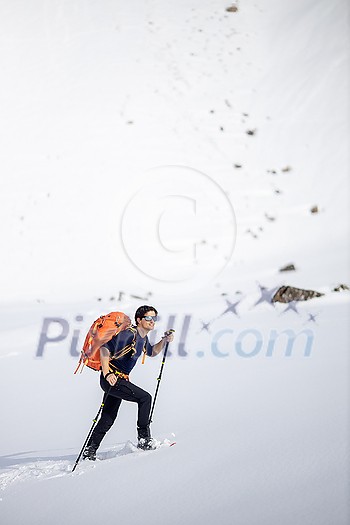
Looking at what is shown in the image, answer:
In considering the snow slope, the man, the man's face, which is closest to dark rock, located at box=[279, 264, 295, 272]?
the snow slope

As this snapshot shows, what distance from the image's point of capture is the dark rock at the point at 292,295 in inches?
436

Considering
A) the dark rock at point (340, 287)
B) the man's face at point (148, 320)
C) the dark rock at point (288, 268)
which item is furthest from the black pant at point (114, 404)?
the dark rock at point (288, 268)

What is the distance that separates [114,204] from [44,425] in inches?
489

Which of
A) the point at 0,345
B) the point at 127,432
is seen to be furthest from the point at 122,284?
the point at 127,432

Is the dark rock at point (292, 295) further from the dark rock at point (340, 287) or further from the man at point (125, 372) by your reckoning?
the man at point (125, 372)

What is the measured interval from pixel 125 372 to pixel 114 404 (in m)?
0.33

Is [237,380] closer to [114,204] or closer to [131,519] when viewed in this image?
[131,519]

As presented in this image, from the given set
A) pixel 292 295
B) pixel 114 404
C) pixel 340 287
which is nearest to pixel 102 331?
pixel 114 404

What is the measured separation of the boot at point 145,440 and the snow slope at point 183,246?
0.15 m

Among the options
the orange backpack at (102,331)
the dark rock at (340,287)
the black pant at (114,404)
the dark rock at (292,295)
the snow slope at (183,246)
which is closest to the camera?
the snow slope at (183,246)

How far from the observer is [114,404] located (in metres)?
4.63

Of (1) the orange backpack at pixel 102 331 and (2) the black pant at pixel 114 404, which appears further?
(2) the black pant at pixel 114 404

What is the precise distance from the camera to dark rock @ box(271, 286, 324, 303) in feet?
36.3

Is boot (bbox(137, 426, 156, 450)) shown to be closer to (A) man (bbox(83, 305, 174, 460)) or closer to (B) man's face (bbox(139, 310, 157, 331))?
(A) man (bbox(83, 305, 174, 460))
